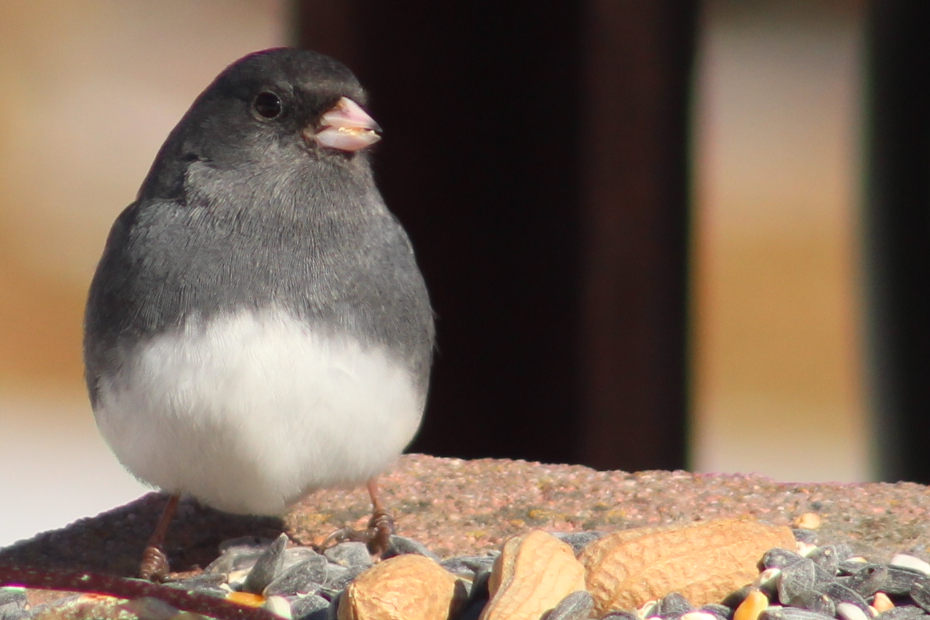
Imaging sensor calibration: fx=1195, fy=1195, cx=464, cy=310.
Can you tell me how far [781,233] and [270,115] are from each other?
2117 millimetres

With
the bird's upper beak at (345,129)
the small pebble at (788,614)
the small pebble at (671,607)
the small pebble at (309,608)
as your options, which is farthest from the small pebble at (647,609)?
the bird's upper beak at (345,129)

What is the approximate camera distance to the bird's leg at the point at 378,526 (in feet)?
4.90

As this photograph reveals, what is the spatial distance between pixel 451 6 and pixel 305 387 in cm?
212

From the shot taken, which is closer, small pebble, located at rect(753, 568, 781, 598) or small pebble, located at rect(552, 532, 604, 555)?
small pebble, located at rect(753, 568, 781, 598)

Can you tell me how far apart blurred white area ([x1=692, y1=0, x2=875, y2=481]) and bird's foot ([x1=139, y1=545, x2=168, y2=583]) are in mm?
2067

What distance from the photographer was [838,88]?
3143 mm

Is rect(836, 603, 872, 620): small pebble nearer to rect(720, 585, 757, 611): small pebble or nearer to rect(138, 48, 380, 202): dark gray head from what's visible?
rect(720, 585, 757, 611): small pebble

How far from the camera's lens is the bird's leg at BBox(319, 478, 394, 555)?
4.91 ft

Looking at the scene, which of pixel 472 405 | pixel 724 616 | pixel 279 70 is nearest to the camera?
pixel 724 616

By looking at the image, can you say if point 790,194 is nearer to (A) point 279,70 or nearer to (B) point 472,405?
(B) point 472,405

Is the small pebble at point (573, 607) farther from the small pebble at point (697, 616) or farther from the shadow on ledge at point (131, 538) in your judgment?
the shadow on ledge at point (131, 538)

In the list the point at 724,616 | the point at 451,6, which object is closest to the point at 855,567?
the point at 724,616

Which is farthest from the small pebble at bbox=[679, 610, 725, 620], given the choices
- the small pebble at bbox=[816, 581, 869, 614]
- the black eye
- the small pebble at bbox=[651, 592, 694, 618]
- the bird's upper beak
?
the black eye

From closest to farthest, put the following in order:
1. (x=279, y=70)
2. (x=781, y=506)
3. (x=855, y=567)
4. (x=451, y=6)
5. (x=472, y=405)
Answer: (x=855, y=567), (x=279, y=70), (x=781, y=506), (x=451, y=6), (x=472, y=405)
